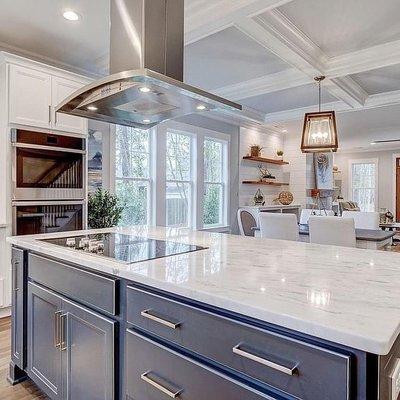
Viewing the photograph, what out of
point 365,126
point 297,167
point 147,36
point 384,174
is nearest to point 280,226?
point 147,36

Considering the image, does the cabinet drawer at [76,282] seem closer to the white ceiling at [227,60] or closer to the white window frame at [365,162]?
the white ceiling at [227,60]

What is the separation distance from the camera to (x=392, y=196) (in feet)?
Answer: 33.3

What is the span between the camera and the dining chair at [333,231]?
128 inches

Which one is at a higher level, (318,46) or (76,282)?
(318,46)

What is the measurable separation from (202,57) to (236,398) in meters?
3.51

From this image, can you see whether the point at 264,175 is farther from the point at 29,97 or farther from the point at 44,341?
the point at 44,341

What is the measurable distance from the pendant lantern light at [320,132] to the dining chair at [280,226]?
3.29 ft

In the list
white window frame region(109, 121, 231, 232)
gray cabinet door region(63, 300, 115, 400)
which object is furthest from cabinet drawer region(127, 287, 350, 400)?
white window frame region(109, 121, 231, 232)

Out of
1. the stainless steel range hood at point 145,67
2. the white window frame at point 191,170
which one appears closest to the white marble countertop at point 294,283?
the stainless steel range hood at point 145,67

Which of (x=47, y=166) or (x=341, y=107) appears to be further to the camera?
(x=341, y=107)

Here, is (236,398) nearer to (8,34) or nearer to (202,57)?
(202,57)

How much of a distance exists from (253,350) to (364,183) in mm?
11092

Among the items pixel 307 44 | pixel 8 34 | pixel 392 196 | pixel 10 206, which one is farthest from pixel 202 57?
pixel 392 196

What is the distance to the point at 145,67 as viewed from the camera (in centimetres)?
180
